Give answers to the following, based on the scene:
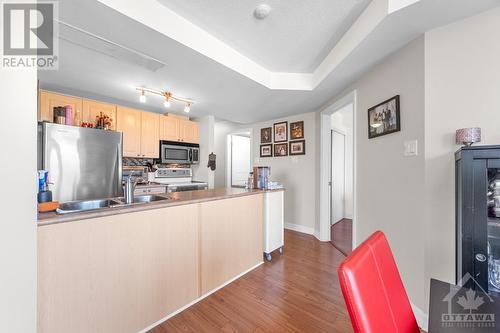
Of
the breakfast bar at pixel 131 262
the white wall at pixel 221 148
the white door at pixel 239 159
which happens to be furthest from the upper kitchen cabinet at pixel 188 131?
the breakfast bar at pixel 131 262

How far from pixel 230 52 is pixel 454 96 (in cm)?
188

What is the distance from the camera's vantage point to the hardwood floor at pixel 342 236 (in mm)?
2922

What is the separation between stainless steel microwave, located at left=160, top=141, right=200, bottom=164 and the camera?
3589mm

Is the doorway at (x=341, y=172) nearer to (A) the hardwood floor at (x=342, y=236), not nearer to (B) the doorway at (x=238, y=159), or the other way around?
(A) the hardwood floor at (x=342, y=236)

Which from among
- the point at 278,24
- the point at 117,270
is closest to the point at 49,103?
the point at 117,270

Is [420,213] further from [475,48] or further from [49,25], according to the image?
[49,25]

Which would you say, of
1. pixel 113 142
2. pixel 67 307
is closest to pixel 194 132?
pixel 113 142

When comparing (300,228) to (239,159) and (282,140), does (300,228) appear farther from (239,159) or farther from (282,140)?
(239,159)

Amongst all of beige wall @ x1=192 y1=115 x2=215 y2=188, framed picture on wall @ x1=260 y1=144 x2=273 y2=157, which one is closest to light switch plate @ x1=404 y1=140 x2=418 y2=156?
framed picture on wall @ x1=260 y1=144 x2=273 y2=157

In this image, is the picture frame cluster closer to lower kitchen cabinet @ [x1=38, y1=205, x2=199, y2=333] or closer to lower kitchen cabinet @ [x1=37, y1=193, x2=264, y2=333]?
lower kitchen cabinet @ [x1=37, y1=193, x2=264, y2=333]

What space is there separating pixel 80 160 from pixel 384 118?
3458 mm

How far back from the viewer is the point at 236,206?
2139 millimetres

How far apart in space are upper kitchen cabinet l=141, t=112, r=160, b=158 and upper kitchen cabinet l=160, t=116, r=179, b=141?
0.08 m

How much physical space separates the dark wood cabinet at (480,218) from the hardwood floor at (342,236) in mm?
1758
